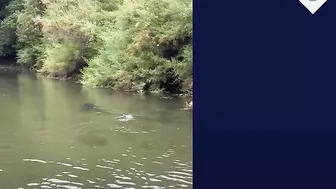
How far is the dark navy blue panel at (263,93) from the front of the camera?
2365 millimetres

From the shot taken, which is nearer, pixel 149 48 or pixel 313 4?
pixel 313 4

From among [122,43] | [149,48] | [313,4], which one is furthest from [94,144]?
[122,43]

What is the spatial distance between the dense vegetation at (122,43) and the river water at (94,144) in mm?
2136

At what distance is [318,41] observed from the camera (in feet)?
7.83

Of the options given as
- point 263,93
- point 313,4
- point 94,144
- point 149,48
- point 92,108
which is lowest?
point 94,144

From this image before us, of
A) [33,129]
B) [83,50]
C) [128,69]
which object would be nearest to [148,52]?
[128,69]

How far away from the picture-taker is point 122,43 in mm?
20938

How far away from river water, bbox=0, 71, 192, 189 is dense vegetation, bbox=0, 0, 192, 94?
2.14 meters

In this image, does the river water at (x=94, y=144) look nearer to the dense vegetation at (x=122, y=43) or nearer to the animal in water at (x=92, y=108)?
the animal in water at (x=92, y=108)

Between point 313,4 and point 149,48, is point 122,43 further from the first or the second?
point 313,4

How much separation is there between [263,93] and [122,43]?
61.6 ft

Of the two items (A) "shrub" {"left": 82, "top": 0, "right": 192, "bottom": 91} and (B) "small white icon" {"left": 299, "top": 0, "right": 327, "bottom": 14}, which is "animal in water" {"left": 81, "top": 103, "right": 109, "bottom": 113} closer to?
(A) "shrub" {"left": 82, "top": 0, "right": 192, "bottom": 91}

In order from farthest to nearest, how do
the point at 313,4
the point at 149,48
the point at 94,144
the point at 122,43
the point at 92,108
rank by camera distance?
the point at 122,43, the point at 149,48, the point at 92,108, the point at 94,144, the point at 313,4

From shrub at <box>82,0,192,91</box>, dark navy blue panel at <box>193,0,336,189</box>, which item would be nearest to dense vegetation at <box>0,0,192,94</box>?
shrub at <box>82,0,192,91</box>
